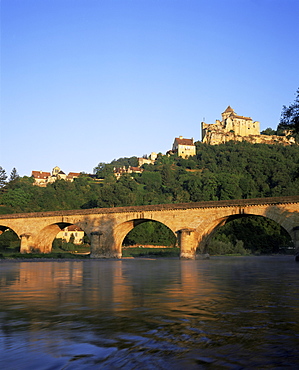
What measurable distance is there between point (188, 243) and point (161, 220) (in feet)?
13.4

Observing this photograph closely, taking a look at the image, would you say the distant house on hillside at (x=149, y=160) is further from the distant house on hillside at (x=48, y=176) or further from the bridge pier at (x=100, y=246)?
the bridge pier at (x=100, y=246)

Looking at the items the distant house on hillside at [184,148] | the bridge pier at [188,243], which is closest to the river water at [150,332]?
the bridge pier at [188,243]

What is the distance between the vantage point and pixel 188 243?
138ft

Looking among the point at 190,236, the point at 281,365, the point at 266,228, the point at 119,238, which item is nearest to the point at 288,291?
the point at 281,365

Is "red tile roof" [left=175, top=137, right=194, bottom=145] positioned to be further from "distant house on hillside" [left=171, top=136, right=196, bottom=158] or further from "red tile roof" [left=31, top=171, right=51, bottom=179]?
"red tile roof" [left=31, top=171, right=51, bottom=179]

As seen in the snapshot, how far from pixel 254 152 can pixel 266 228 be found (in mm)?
64544

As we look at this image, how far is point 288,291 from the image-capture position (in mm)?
11953

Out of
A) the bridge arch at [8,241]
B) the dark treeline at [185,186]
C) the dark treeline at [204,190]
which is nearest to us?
the bridge arch at [8,241]

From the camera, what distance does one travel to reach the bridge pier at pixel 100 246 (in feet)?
155

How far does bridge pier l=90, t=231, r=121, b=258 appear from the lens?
47.2m

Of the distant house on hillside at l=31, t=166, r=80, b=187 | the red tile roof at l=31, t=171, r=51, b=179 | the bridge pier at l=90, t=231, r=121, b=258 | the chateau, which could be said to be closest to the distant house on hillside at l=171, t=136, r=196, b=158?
the chateau

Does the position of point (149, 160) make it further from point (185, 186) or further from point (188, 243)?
point (188, 243)

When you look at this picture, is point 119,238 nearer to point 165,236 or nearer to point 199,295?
point 165,236

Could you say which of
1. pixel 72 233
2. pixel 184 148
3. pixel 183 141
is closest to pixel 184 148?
pixel 184 148
